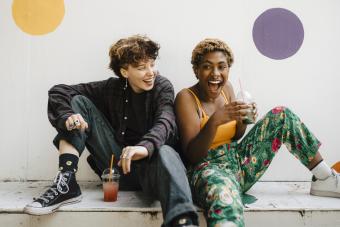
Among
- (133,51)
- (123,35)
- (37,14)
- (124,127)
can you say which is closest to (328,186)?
(124,127)

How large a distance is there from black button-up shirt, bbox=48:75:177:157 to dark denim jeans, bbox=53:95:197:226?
0.07 metres

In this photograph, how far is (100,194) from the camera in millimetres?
2113

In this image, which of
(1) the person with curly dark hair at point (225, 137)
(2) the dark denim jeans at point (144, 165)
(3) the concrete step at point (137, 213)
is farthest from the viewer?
(1) the person with curly dark hair at point (225, 137)

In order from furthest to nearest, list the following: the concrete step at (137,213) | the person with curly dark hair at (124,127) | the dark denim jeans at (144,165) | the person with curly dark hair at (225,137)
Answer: the person with curly dark hair at (225,137)
the concrete step at (137,213)
the person with curly dark hair at (124,127)
the dark denim jeans at (144,165)

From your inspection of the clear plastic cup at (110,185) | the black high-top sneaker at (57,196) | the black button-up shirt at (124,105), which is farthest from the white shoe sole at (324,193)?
the black high-top sneaker at (57,196)

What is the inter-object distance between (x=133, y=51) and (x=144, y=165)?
60 centimetres

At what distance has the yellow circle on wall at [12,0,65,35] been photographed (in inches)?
96.4

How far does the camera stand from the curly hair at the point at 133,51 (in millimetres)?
2020

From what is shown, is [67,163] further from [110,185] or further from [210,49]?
[210,49]

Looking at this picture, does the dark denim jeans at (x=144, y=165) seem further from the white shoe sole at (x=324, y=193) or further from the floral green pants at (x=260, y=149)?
the white shoe sole at (x=324, y=193)

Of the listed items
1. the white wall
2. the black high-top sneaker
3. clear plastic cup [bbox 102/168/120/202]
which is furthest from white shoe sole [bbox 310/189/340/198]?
the black high-top sneaker

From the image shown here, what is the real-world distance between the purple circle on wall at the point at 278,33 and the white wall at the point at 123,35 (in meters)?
0.04

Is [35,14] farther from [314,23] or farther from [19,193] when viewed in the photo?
[314,23]

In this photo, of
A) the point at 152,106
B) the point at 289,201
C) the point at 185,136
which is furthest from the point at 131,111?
the point at 289,201
